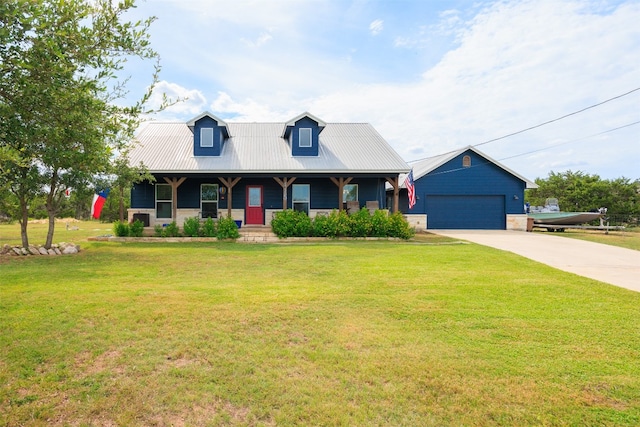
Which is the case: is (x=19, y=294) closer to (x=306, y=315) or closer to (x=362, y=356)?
(x=306, y=315)

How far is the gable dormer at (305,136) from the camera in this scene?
16484 millimetres

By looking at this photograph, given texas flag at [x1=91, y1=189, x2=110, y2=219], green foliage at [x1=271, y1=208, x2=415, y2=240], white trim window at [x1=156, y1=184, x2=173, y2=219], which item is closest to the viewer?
texas flag at [x1=91, y1=189, x2=110, y2=219]

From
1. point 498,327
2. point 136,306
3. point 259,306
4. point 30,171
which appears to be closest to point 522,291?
point 498,327

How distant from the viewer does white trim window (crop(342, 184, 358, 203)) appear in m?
17.4

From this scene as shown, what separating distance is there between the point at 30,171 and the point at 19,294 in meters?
5.82

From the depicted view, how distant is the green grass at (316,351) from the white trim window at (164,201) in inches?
383

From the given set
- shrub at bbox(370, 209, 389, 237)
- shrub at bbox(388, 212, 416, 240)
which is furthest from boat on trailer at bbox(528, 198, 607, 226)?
shrub at bbox(370, 209, 389, 237)

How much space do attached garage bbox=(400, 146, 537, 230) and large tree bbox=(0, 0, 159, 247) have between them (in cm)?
1862

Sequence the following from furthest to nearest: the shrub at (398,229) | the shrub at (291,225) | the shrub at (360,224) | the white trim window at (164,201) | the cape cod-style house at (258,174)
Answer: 1. the white trim window at (164,201)
2. the cape cod-style house at (258,174)
3. the shrub at (398,229)
4. the shrub at (360,224)
5. the shrub at (291,225)

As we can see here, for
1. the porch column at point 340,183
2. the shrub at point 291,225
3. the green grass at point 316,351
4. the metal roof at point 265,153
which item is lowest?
the green grass at point 316,351

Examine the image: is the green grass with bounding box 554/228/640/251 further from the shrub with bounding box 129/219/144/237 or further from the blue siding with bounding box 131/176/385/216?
the shrub with bounding box 129/219/144/237

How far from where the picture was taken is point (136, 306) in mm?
4812

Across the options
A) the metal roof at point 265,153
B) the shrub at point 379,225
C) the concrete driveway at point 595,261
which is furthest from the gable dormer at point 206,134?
the concrete driveway at point 595,261

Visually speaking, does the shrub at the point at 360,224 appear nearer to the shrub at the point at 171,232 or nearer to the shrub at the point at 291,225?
the shrub at the point at 291,225
